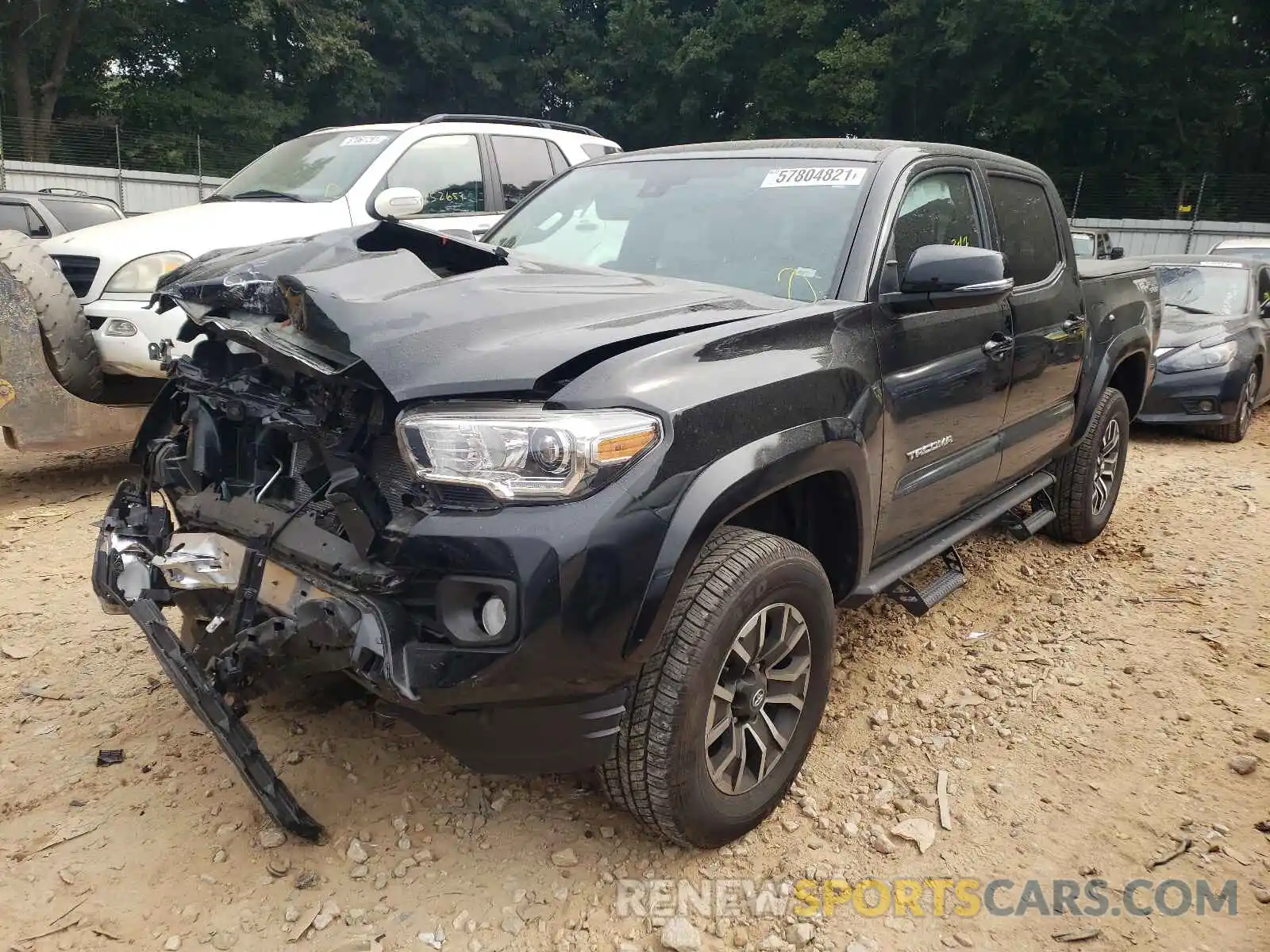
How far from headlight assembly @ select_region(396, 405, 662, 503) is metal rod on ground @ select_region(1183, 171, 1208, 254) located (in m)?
25.6

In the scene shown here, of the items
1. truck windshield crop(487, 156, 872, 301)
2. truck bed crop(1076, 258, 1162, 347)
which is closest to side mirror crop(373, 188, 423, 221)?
truck windshield crop(487, 156, 872, 301)

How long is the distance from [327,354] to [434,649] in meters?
0.72

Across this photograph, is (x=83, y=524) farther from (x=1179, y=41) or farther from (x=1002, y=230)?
(x=1179, y=41)

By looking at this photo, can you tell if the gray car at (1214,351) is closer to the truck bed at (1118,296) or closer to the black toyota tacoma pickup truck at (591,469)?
the truck bed at (1118,296)

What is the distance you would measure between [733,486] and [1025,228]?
8.64 feet

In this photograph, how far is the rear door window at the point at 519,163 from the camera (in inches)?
274

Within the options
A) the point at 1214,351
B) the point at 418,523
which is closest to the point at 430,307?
the point at 418,523

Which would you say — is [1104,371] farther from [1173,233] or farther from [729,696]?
[1173,233]

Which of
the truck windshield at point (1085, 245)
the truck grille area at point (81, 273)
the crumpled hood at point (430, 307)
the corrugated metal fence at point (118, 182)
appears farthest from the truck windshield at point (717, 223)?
the corrugated metal fence at point (118, 182)

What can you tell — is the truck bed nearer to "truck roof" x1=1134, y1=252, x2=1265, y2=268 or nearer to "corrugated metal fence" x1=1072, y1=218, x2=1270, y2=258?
"truck roof" x1=1134, y1=252, x2=1265, y2=268

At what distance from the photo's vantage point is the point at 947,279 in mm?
2754

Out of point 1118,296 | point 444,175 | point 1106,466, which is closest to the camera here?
point 1118,296

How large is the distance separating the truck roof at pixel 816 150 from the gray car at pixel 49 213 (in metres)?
8.56

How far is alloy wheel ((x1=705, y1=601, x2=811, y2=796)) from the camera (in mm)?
2340
